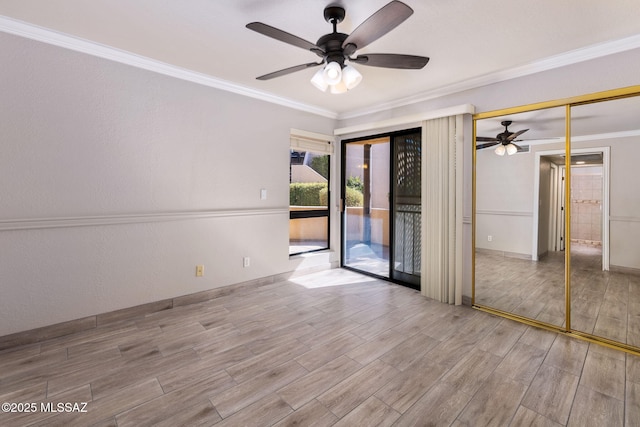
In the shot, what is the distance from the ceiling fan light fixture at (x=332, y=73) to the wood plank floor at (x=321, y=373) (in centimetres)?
203

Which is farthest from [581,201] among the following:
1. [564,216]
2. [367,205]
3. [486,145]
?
[367,205]

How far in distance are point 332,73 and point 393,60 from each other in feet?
1.53

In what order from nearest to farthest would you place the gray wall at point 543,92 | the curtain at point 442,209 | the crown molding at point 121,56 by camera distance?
1. the crown molding at point 121,56
2. the gray wall at point 543,92
3. the curtain at point 442,209

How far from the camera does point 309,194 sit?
449cm

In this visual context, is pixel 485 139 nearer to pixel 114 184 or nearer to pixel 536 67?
pixel 536 67

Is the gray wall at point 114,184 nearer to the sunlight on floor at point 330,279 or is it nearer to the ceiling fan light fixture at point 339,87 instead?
the sunlight on floor at point 330,279

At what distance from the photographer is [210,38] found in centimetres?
241

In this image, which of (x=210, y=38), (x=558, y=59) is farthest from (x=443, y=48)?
(x=210, y=38)

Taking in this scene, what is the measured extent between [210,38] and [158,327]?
257cm

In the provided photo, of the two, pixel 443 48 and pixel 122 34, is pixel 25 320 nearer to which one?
pixel 122 34

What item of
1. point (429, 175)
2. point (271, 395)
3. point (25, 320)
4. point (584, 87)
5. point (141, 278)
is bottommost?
point (271, 395)

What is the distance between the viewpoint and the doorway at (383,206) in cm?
389

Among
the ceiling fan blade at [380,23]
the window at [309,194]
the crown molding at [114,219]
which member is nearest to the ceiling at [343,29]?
the ceiling fan blade at [380,23]

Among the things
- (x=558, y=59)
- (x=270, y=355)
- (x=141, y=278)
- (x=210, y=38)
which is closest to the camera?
(x=270, y=355)
